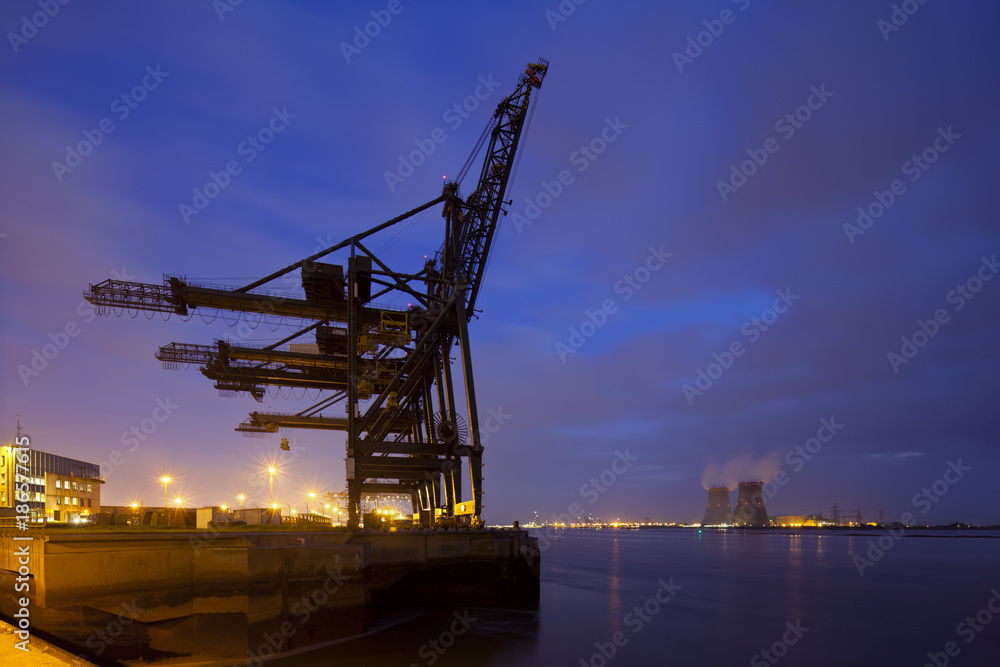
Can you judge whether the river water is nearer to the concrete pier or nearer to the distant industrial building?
the concrete pier

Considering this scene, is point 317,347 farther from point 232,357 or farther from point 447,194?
point 447,194

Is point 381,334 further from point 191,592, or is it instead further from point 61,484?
point 61,484

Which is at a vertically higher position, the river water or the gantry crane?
the gantry crane

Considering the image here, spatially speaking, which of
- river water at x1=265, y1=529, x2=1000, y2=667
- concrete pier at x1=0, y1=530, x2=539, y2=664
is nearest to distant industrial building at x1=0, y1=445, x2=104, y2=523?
concrete pier at x1=0, y1=530, x2=539, y2=664

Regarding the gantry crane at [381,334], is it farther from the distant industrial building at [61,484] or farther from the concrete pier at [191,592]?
the distant industrial building at [61,484]

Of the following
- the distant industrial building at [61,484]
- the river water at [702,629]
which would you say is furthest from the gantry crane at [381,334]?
the distant industrial building at [61,484]

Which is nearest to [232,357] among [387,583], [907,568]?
[387,583]

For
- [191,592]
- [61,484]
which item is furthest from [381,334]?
[61,484]

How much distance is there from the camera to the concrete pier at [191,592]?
1711 centimetres

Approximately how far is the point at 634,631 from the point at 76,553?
23.7 meters

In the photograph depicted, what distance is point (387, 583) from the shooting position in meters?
23.5

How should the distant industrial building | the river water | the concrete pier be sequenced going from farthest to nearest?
the distant industrial building → the river water → the concrete pier

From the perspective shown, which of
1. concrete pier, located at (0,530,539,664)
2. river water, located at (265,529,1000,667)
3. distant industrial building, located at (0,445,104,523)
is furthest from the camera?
distant industrial building, located at (0,445,104,523)

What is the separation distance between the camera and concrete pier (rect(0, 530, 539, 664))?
17.1 m
